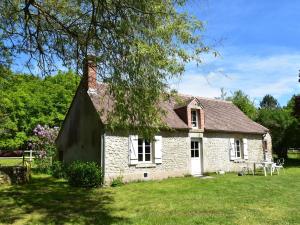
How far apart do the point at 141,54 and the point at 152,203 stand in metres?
5.71

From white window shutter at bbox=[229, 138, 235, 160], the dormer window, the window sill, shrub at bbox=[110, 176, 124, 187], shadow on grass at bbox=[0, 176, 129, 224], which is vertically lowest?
shadow on grass at bbox=[0, 176, 129, 224]

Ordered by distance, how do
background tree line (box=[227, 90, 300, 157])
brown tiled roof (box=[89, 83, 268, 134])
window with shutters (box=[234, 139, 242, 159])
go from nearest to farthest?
brown tiled roof (box=[89, 83, 268, 134]) → window with shutters (box=[234, 139, 242, 159]) → background tree line (box=[227, 90, 300, 157])

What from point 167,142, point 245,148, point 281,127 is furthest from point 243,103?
point 167,142

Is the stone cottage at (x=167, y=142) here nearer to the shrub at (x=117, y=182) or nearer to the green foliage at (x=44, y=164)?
the shrub at (x=117, y=182)

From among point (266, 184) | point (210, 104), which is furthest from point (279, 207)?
point (210, 104)

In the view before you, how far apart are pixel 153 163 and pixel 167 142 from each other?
4.70 ft

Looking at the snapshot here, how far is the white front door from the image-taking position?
20.6m

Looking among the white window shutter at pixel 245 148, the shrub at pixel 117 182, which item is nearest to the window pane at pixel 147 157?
the shrub at pixel 117 182

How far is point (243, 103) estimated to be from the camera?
47.0 meters

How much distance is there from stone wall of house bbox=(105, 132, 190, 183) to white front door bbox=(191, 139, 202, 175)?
2.17ft

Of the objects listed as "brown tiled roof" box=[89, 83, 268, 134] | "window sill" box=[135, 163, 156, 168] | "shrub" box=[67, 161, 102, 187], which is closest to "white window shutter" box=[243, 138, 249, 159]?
"brown tiled roof" box=[89, 83, 268, 134]

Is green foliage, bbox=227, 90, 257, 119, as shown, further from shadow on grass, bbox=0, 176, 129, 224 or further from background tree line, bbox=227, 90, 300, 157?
shadow on grass, bbox=0, 176, 129, 224

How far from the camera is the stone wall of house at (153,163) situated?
17.0 meters

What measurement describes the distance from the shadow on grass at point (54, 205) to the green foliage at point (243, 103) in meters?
32.0
